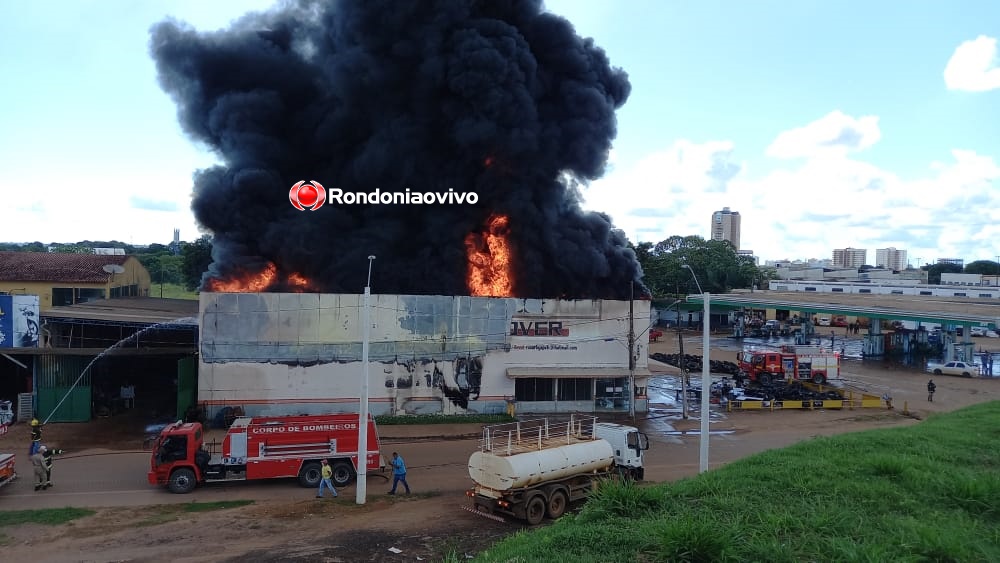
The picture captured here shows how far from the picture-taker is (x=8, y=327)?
88.7 ft

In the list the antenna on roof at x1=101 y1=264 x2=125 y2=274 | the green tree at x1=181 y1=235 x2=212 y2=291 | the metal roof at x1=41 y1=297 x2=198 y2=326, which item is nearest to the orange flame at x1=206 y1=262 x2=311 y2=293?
the metal roof at x1=41 y1=297 x2=198 y2=326

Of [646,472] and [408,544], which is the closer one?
[408,544]

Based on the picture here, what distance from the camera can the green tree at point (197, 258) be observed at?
64.8m

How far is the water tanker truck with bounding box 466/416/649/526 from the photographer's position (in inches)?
632

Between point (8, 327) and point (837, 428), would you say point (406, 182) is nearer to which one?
point (8, 327)

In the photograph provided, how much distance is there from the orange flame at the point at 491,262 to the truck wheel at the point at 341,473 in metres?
21.1

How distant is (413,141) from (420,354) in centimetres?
1804

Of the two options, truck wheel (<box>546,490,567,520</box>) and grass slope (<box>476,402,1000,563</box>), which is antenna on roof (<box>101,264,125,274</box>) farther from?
grass slope (<box>476,402,1000,563</box>)

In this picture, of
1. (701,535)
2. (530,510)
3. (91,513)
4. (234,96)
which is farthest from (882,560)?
(234,96)

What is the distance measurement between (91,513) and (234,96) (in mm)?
33644

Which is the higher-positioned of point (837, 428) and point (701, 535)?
point (701, 535)

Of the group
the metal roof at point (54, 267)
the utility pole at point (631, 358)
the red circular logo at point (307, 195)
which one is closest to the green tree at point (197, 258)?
the metal roof at point (54, 267)

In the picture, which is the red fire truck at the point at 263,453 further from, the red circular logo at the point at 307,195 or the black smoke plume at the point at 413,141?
the red circular logo at the point at 307,195

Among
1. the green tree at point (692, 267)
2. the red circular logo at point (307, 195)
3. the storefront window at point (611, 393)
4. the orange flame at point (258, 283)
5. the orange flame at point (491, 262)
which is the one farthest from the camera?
the green tree at point (692, 267)
